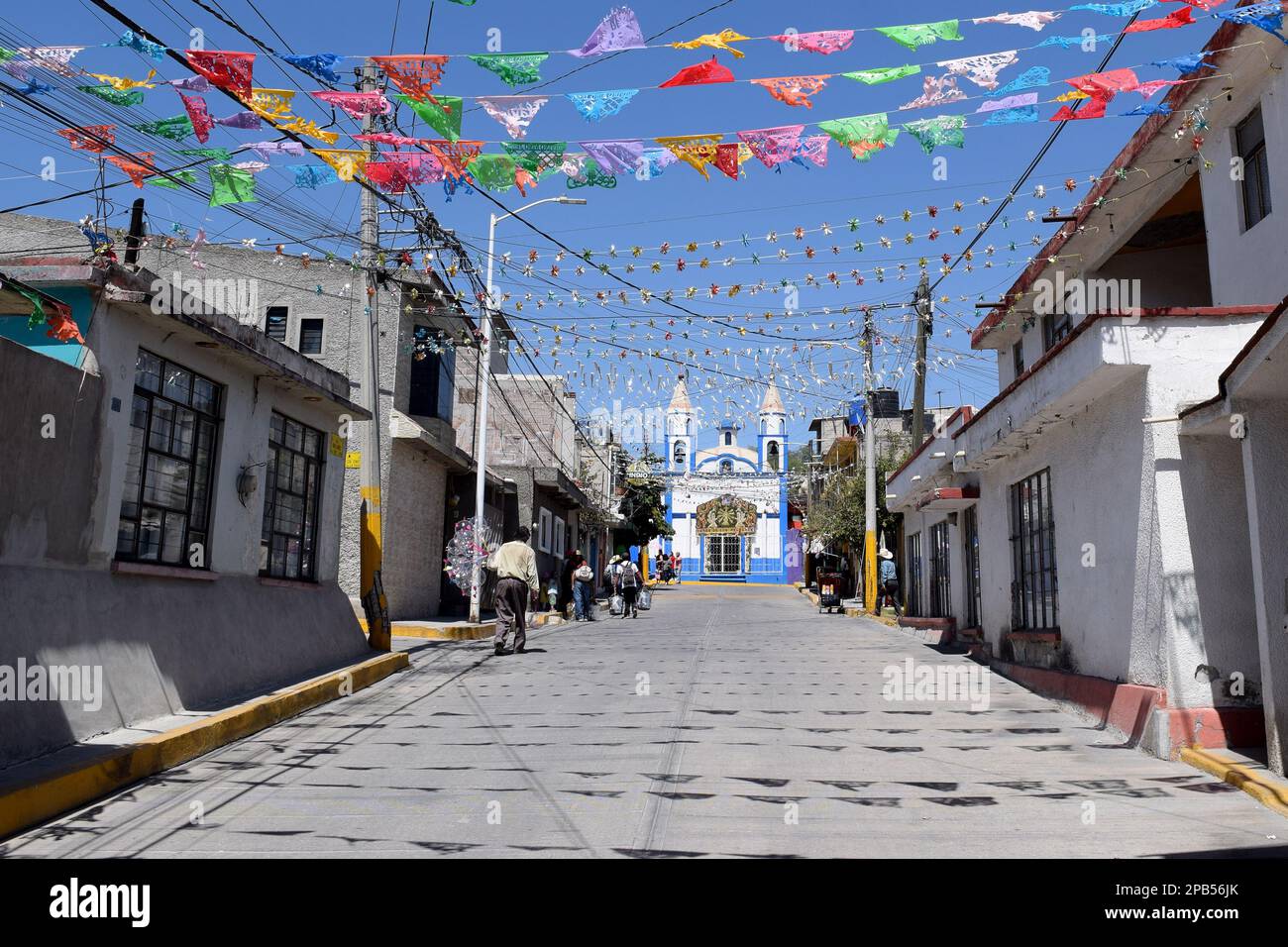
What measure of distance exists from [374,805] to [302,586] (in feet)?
19.7

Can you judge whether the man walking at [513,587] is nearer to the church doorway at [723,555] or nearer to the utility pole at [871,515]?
the utility pole at [871,515]

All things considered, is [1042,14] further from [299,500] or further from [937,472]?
[937,472]

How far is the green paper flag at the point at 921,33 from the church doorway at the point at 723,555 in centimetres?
5392

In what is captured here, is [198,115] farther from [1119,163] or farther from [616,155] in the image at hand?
[1119,163]

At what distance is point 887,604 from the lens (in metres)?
29.4

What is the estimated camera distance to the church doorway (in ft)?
197

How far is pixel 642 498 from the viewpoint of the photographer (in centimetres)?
4625

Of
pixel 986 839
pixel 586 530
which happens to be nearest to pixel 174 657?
pixel 986 839

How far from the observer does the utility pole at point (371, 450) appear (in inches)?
521

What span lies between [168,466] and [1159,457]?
846 centimetres

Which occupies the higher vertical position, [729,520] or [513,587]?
[729,520]

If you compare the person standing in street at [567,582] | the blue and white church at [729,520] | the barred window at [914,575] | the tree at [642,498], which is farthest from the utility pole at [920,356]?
the blue and white church at [729,520]

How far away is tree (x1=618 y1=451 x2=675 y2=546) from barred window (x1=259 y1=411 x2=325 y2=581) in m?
32.0

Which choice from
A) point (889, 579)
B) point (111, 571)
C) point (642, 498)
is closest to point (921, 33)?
point (111, 571)
